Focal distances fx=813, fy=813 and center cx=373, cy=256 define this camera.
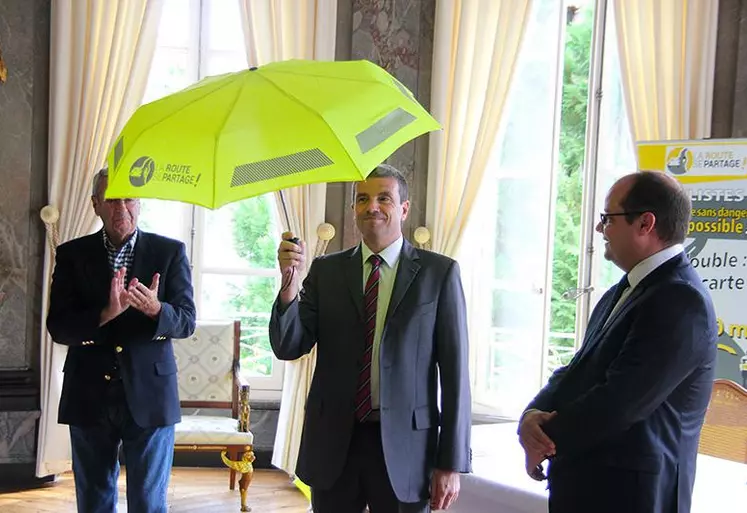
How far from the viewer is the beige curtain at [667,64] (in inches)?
170

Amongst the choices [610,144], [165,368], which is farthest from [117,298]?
[610,144]

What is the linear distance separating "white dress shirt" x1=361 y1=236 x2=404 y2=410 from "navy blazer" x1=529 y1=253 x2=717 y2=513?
0.49 m

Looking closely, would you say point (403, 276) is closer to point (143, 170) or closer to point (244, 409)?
point (143, 170)

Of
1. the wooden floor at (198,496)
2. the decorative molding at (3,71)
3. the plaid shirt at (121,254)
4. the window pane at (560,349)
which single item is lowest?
the wooden floor at (198,496)

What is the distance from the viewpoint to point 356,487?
211cm

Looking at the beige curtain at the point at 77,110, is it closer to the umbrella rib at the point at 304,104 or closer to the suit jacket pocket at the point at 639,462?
the umbrella rib at the point at 304,104

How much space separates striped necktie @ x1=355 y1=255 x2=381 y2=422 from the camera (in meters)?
2.11

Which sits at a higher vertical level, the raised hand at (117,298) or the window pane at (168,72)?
the window pane at (168,72)

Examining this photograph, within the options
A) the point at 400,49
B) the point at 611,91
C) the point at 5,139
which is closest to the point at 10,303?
the point at 5,139

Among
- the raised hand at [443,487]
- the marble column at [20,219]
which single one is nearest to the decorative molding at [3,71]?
the marble column at [20,219]

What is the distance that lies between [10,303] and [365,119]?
3.27 meters

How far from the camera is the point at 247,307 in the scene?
4.93 m

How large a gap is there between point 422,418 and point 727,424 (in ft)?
5.33

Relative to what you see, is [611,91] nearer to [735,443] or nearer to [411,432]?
[735,443]
